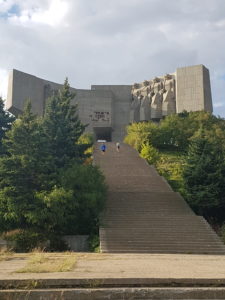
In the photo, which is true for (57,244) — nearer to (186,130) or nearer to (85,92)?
(186,130)

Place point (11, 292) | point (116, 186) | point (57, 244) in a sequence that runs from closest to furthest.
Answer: point (11, 292) < point (57, 244) < point (116, 186)

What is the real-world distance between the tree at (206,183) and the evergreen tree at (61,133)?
578cm

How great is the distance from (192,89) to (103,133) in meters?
11.9

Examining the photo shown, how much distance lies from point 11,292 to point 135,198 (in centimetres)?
1443

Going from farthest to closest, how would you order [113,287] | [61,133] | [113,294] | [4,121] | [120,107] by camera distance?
[120,107]
[4,121]
[61,133]
[113,287]
[113,294]

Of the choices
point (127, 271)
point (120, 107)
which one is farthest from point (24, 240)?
point (120, 107)

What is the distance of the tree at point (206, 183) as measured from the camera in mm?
16750

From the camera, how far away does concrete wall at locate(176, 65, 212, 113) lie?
40125 mm

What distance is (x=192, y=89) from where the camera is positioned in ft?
133

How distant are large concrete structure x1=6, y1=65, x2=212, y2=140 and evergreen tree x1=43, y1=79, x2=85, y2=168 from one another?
19514mm

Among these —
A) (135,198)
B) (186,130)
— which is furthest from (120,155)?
(135,198)

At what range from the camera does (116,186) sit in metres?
20.4

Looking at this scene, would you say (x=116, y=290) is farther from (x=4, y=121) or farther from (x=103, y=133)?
(x=103, y=133)

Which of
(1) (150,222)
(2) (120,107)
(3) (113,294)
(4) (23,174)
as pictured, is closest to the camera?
(3) (113,294)
